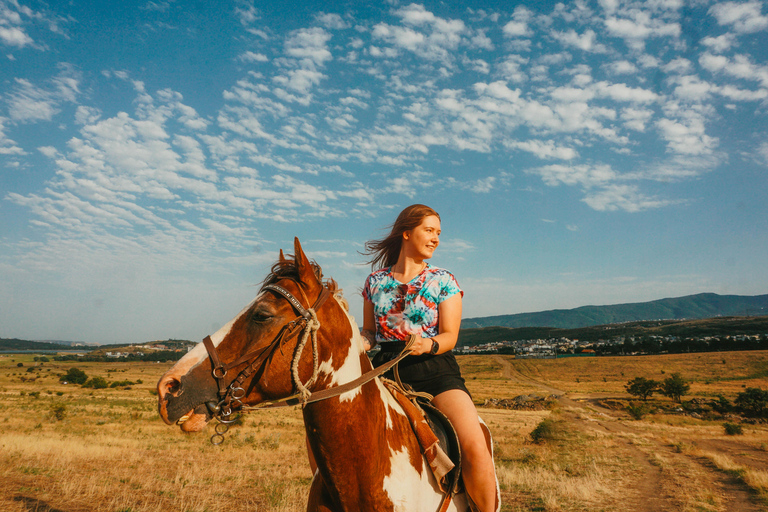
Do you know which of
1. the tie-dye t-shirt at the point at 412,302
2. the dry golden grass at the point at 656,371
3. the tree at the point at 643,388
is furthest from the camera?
the dry golden grass at the point at 656,371

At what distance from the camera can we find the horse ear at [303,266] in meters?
2.43

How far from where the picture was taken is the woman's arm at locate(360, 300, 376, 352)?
12.2 feet

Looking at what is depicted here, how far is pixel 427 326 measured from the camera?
137 inches

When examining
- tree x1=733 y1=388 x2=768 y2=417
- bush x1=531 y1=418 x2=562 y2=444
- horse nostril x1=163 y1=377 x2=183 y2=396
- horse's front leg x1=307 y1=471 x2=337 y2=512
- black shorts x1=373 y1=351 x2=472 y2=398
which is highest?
horse nostril x1=163 y1=377 x2=183 y2=396

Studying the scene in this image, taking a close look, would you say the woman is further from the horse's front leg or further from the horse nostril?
the horse nostril

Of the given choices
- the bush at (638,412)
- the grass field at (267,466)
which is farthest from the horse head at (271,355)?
the bush at (638,412)

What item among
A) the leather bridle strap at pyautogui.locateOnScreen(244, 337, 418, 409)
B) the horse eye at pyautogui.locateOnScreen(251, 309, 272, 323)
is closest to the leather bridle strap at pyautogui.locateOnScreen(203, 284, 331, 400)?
the horse eye at pyautogui.locateOnScreen(251, 309, 272, 323)

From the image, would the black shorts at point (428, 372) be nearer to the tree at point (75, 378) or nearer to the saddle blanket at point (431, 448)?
the saddle blanket at point (431, 448)

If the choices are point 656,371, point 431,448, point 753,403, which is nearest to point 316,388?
point 431,448

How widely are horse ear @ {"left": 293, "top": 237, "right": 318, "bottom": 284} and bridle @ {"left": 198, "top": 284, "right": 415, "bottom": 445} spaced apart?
0.39 feet

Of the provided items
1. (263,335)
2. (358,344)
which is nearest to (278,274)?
(263,335)

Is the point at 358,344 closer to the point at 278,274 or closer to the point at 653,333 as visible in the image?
the point at 278,274

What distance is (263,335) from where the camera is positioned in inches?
92.4

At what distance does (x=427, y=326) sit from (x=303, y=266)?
1397 mm
